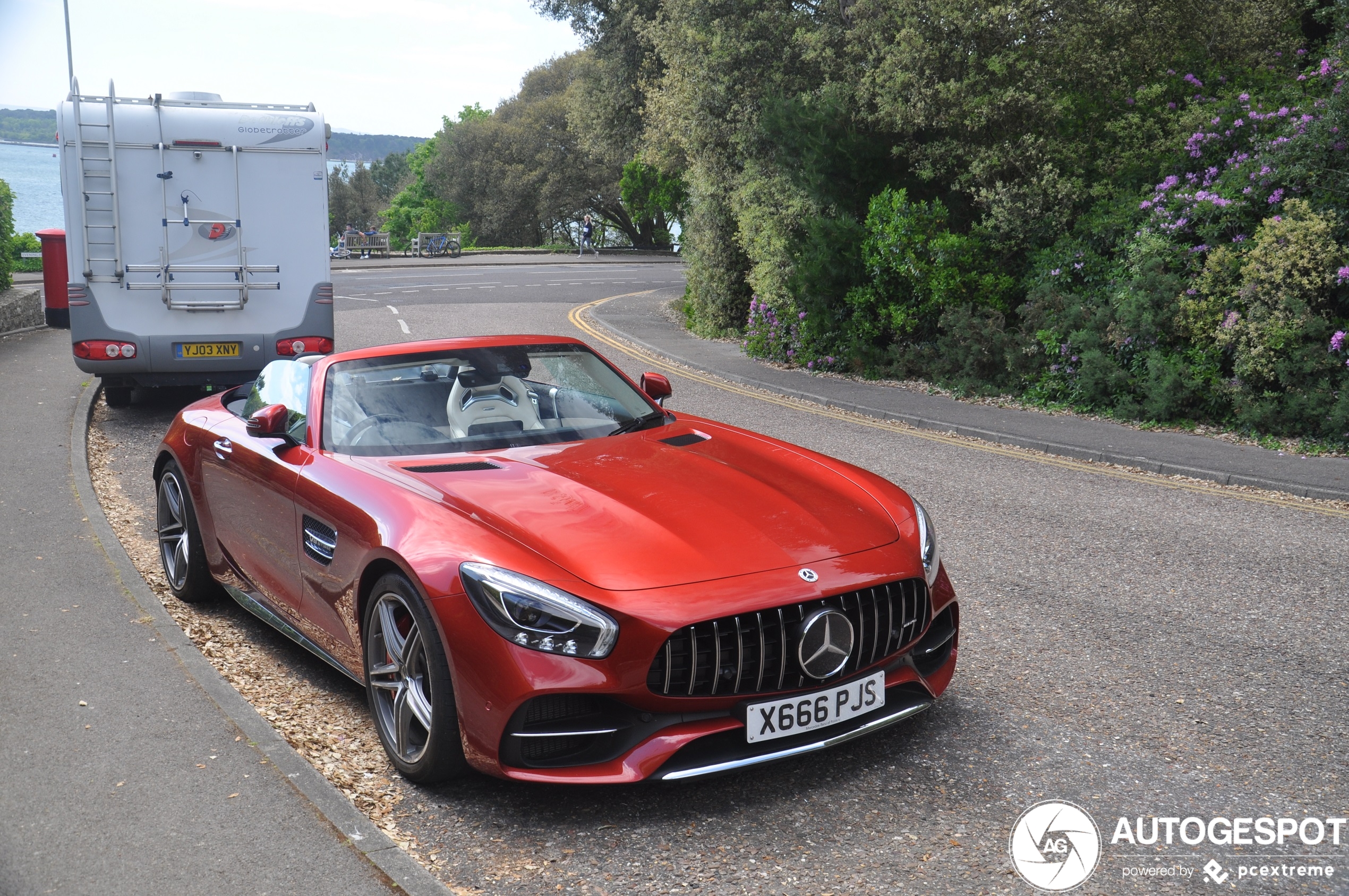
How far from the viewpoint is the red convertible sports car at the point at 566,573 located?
3531 millimetres

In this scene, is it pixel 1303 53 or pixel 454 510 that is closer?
pixel 454 510

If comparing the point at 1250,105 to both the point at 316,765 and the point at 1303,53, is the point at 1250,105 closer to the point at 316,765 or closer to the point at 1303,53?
the point at 1303,53

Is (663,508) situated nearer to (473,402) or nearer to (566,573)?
(566,573)

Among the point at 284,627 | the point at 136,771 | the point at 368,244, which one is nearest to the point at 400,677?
the point at 136,771

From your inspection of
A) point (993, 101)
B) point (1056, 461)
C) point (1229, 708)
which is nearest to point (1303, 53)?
point (993, 101)

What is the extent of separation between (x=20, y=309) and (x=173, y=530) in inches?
566

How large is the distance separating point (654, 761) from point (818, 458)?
6.51 ft

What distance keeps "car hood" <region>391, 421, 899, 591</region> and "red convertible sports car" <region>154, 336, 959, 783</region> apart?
12 millimetres

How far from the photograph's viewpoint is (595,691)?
3.48 meters

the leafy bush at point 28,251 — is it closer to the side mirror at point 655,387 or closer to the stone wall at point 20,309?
the stone wall at point 20,309

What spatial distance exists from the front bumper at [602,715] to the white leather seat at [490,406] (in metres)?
1.44

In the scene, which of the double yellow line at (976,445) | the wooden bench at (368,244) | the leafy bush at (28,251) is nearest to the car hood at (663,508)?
the double yellow line at (976,445)

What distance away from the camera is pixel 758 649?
11.9 feet

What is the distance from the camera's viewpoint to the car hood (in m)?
3.72
